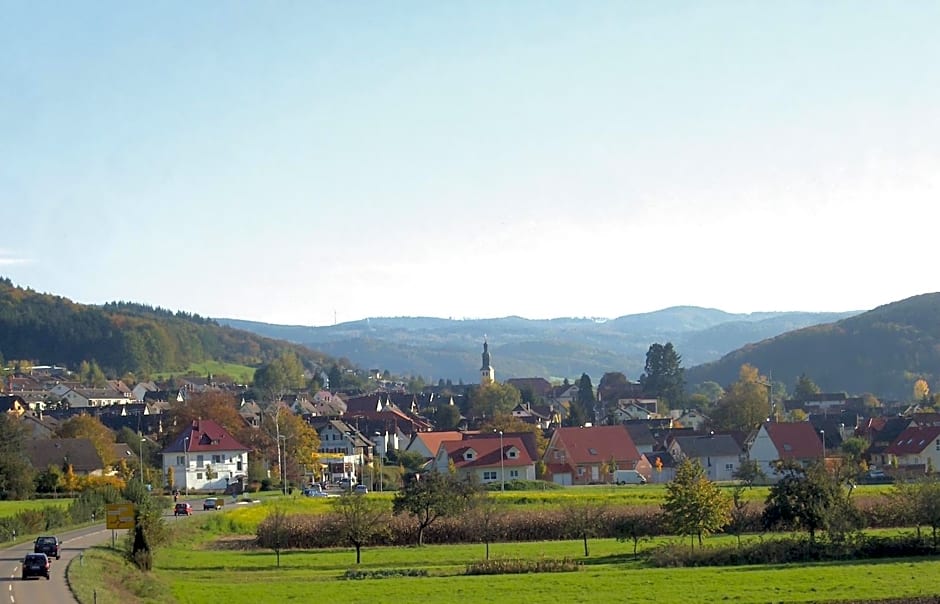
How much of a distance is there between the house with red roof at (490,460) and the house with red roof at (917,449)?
2788 cm

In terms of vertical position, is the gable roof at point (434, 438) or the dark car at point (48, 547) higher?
the gable roof at point (434, 438)

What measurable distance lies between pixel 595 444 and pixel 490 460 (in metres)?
9.88

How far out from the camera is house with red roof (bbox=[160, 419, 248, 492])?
325ft

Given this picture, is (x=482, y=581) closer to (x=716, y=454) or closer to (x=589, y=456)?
(x=589, y=456)

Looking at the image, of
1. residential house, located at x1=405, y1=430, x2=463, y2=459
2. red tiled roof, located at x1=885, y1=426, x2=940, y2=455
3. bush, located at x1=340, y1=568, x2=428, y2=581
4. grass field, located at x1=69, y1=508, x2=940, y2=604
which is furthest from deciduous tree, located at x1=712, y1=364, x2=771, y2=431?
bush, located at x1=340, y1=568, x2=428, y2=581

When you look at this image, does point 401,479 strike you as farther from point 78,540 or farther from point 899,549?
point 899,549

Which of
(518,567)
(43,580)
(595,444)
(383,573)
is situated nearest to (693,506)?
(518,567)

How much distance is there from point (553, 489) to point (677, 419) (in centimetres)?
7206

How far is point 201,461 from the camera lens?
99375 millimetres

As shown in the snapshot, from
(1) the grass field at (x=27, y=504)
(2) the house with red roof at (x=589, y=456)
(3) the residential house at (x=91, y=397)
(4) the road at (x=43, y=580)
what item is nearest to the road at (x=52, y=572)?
(4) the road at (x=43, y=580)

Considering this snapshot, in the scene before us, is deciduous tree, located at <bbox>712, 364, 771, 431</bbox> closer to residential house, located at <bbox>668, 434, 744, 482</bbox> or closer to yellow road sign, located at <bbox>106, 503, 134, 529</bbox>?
residential house, located at <bbox>668, 434, 744, 482</bbox>

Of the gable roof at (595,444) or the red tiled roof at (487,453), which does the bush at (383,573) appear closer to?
the red tiled roof at (487,453)

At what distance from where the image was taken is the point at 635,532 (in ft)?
174

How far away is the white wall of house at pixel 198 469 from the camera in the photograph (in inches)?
3900
